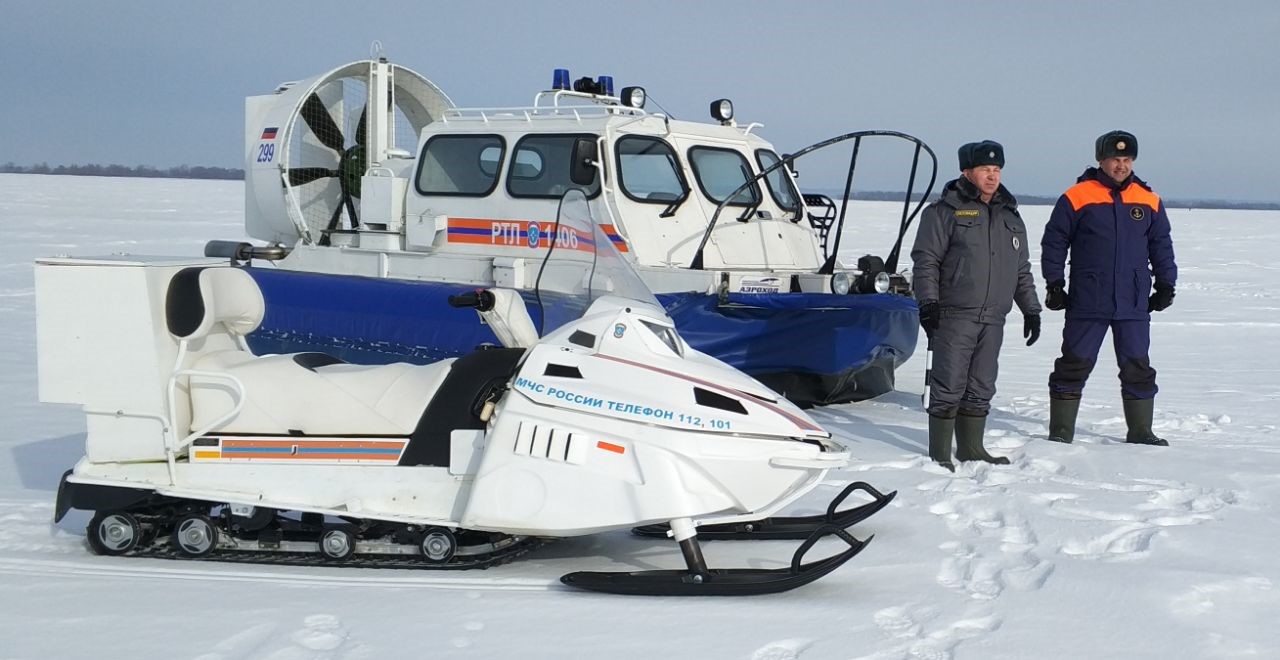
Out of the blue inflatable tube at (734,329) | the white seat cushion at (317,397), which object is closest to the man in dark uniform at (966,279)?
the blue inflatable tube at (734,329)

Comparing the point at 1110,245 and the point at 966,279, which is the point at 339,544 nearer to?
the point at 966,279

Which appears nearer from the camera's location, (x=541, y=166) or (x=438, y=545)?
(x=438, y=545)

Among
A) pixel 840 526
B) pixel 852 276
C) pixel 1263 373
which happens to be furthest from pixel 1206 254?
pixel 840 526

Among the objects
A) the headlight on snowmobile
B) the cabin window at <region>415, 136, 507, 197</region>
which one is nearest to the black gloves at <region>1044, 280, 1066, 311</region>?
the headlight on snowmobile

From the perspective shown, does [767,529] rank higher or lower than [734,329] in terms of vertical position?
lower

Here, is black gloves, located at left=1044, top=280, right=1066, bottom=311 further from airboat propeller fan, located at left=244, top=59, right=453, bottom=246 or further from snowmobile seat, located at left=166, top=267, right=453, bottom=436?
airboat propeller fan, located at left=244, top=59, right=453, bottom=246

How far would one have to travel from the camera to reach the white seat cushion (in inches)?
150

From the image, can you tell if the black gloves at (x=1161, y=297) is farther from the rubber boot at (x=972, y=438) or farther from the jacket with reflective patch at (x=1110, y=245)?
the rubber boot at (x=972, y=438)

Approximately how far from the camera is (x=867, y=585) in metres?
3.61

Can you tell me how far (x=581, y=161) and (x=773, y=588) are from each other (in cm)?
384

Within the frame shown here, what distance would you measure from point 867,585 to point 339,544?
1666mm

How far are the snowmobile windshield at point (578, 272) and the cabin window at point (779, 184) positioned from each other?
393 centimetres

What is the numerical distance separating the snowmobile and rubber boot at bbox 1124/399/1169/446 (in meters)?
2.48

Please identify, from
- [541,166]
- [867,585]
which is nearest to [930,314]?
[867,585]
